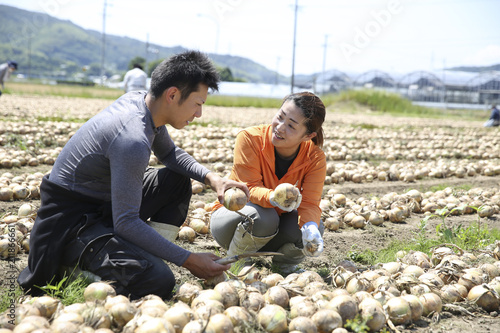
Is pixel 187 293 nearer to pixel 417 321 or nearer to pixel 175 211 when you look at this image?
pixel 175 211

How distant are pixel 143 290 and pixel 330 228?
74.6 inches

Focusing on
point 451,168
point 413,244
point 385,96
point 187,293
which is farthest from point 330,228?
point 385,96

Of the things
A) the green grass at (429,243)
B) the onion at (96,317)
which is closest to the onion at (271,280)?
the onion at (96,317)

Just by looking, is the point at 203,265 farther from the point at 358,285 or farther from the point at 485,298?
the point at 485,298

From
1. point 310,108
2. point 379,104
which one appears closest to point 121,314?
point 310,108

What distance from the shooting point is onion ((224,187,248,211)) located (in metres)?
2.25

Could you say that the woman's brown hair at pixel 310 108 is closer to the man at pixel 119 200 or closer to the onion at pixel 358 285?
the man at pixel 119 200

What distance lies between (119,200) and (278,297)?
0.80 m

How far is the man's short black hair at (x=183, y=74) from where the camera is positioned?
2.08 metres

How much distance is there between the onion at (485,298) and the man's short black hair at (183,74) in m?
1.64

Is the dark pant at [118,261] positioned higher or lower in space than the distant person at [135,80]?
lower

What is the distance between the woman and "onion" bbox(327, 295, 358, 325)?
60 centimetres

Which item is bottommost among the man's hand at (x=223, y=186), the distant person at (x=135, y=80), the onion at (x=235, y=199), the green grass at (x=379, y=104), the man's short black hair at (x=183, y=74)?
the onion at (x=235, y=199)

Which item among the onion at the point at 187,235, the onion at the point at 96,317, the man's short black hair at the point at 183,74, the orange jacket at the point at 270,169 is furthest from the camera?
the onion at the point at 187,235
